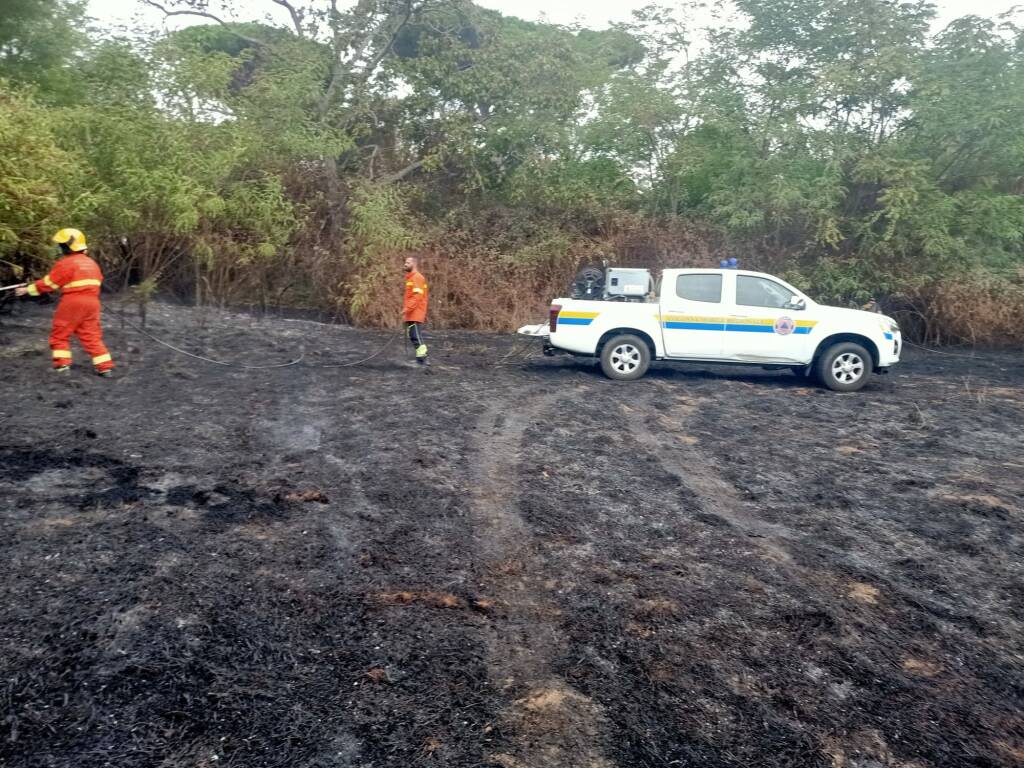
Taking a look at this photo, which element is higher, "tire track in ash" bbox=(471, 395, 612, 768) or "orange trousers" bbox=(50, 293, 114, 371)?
"orange trousers" bbox=(50, 293, 114, 371)

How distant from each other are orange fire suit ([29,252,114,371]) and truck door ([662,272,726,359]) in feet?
24.2

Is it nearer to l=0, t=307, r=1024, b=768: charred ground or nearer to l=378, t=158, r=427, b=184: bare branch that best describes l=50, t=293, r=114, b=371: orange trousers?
l=0, t=307, r=1024, b=768: charred ground

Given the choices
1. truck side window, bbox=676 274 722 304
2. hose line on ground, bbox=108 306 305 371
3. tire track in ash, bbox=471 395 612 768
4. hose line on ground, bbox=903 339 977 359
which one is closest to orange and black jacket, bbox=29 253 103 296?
hose line on ground, bbox=108 306 305 371

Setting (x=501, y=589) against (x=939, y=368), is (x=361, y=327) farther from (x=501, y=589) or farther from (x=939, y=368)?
(x=501, y=589)

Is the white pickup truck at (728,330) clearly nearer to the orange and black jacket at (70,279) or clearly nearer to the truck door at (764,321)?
the truck door at (764,321)

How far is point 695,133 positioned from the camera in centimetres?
2009

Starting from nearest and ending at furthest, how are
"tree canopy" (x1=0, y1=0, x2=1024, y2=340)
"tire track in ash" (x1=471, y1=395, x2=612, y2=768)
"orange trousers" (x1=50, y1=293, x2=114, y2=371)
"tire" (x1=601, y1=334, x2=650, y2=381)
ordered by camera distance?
"tire track in ash" (x1=471, y1=395, x2=612, y2=768)
"orange trousers" (x1=50, y1=293, x2=114, y2=371)
"tire" (x1=601, y1=334, x2=650, y2=381)
"tree canopy" (x1=0, y1=0, x2=1024, y2=340)

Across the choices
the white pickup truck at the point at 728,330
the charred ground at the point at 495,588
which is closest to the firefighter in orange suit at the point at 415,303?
the white pickup truck at the point at 728,330

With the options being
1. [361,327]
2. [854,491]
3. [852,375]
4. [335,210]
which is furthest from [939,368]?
[335,210]

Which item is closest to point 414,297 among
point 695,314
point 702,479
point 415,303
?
point 415,303

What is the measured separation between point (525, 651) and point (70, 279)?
8.31 metres


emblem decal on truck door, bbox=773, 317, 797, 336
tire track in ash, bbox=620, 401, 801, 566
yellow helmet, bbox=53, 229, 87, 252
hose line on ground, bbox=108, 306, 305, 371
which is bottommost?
tire track in ash, bbox=620, 401, 801, 566

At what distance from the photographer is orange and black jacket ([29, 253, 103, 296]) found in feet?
33.0

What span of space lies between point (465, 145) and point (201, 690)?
18.1 metres
